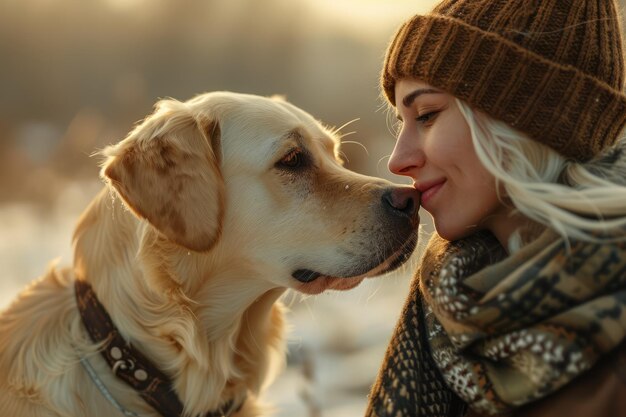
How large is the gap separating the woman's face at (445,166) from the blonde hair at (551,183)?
0.06m

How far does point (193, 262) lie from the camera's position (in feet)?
7.93

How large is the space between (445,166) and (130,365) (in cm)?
117

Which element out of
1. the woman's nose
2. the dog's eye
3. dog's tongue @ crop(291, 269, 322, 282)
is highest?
the woman's nose

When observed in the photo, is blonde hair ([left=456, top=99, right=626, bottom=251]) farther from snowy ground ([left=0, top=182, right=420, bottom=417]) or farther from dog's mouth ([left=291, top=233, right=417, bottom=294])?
snowy ground ([left=0, top=182, right=420, bottom=417])

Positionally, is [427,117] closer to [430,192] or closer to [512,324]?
[430,192]

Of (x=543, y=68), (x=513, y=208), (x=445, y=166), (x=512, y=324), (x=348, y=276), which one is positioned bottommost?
(x=348, y=276)

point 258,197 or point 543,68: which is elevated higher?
point 543,68

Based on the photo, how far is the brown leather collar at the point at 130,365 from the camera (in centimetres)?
226

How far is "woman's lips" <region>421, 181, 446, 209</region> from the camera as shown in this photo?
2125 millimetres

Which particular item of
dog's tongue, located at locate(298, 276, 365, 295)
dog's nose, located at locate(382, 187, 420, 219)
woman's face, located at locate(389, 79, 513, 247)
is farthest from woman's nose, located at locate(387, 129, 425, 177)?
dog's tongue, located at locate(298, 276, 365, 295)

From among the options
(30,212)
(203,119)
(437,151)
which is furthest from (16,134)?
(437,151)

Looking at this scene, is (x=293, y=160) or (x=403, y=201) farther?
(x=293, y=160)

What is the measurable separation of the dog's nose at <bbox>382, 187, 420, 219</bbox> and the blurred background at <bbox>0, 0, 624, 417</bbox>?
12.5ft

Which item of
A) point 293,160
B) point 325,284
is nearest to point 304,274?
point 325,284
